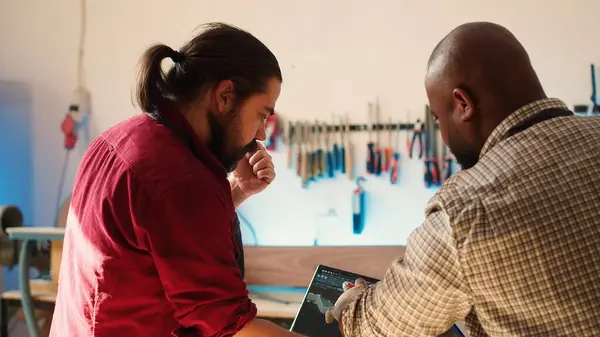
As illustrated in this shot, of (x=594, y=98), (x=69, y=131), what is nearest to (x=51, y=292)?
(x=69, y=131)

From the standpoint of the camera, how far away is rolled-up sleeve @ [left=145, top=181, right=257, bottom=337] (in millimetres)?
836

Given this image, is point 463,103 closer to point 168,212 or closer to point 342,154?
point 168,212

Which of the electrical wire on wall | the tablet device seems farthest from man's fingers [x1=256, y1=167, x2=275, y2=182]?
the electrical wire on wall

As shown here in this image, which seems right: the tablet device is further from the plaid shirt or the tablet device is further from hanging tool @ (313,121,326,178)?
hanging tool @ (313,121,326,178)

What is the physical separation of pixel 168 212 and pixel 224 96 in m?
0.27

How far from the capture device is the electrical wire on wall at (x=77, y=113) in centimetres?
268

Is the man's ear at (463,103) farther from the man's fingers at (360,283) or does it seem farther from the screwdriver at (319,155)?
the screwdriver at (319,155)

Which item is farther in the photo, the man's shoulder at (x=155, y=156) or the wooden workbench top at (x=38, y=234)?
the wooden workbench top at (x=38, y=234)

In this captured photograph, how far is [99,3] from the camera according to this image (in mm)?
2709

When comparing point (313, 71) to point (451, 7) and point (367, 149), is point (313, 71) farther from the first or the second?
point (451, 7)

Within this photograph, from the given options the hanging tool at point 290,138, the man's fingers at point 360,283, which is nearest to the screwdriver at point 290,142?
the hanging tool at point 290,138

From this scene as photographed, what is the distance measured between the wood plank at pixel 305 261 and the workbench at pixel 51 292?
7cm

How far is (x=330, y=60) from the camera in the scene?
239cm

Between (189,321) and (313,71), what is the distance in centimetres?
168
